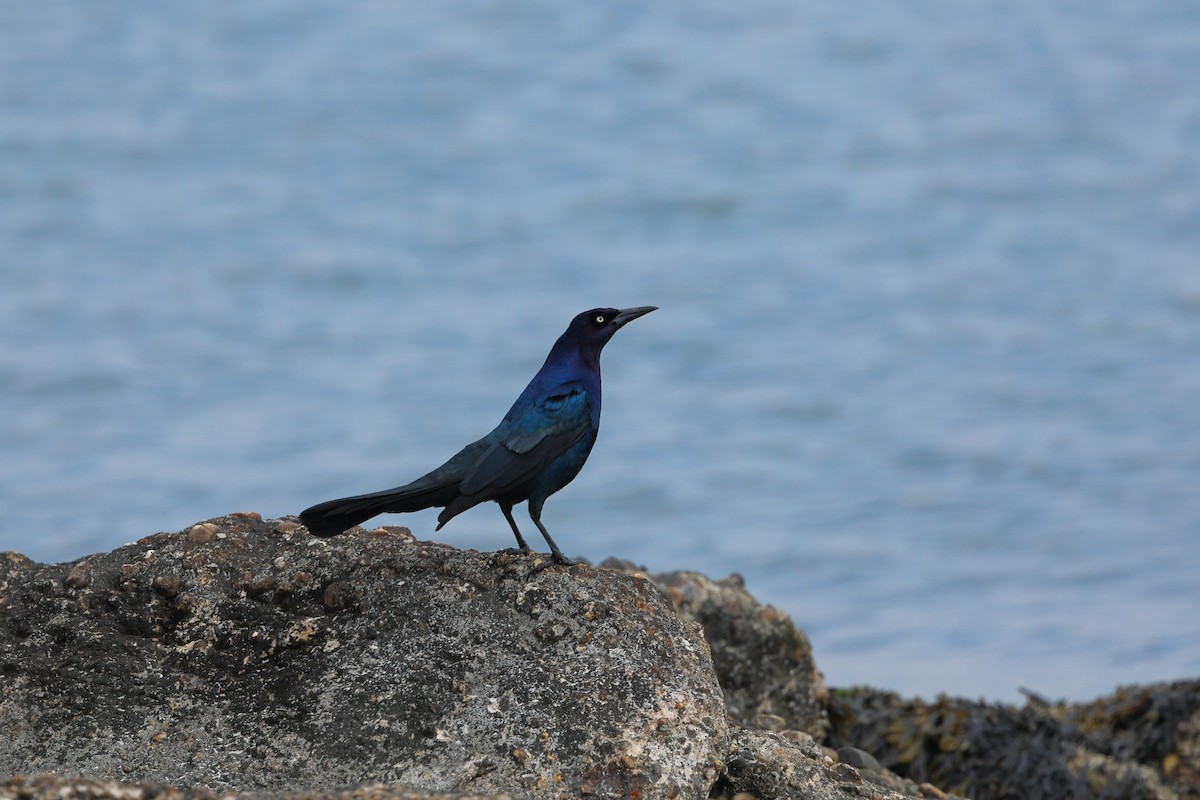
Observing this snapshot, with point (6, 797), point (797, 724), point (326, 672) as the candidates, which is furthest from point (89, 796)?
point (797, 724)

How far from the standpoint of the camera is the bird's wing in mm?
6000

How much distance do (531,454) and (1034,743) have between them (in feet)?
13.5

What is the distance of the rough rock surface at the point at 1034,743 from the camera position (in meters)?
8.49

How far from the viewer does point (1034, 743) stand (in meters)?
8.78

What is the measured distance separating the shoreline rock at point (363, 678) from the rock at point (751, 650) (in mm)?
1628

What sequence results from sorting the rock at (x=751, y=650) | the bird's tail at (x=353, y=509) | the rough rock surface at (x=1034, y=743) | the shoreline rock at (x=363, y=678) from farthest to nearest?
the rough rock surface at (x=1034, y=743), the rock at (x=751, y=650), the bird's tail at (x=353, y=509), the shoreline rock at (x=363, y=678)

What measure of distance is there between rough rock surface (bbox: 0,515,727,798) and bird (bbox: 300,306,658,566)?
0.19 meters

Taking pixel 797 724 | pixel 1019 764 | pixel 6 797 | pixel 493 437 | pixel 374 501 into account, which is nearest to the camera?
pixel 6 797

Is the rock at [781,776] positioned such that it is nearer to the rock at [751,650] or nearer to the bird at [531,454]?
the bird at [531,454]

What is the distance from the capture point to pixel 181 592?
5.55m

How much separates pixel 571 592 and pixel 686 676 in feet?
1.65

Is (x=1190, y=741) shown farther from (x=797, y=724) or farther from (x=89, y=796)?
(x=89, y=796)

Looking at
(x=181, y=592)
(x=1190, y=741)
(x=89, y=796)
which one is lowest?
(x=1190, y=741)

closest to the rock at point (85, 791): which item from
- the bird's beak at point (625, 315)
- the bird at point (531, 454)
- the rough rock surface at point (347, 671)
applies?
the rough rock surface at point (347, 671)
